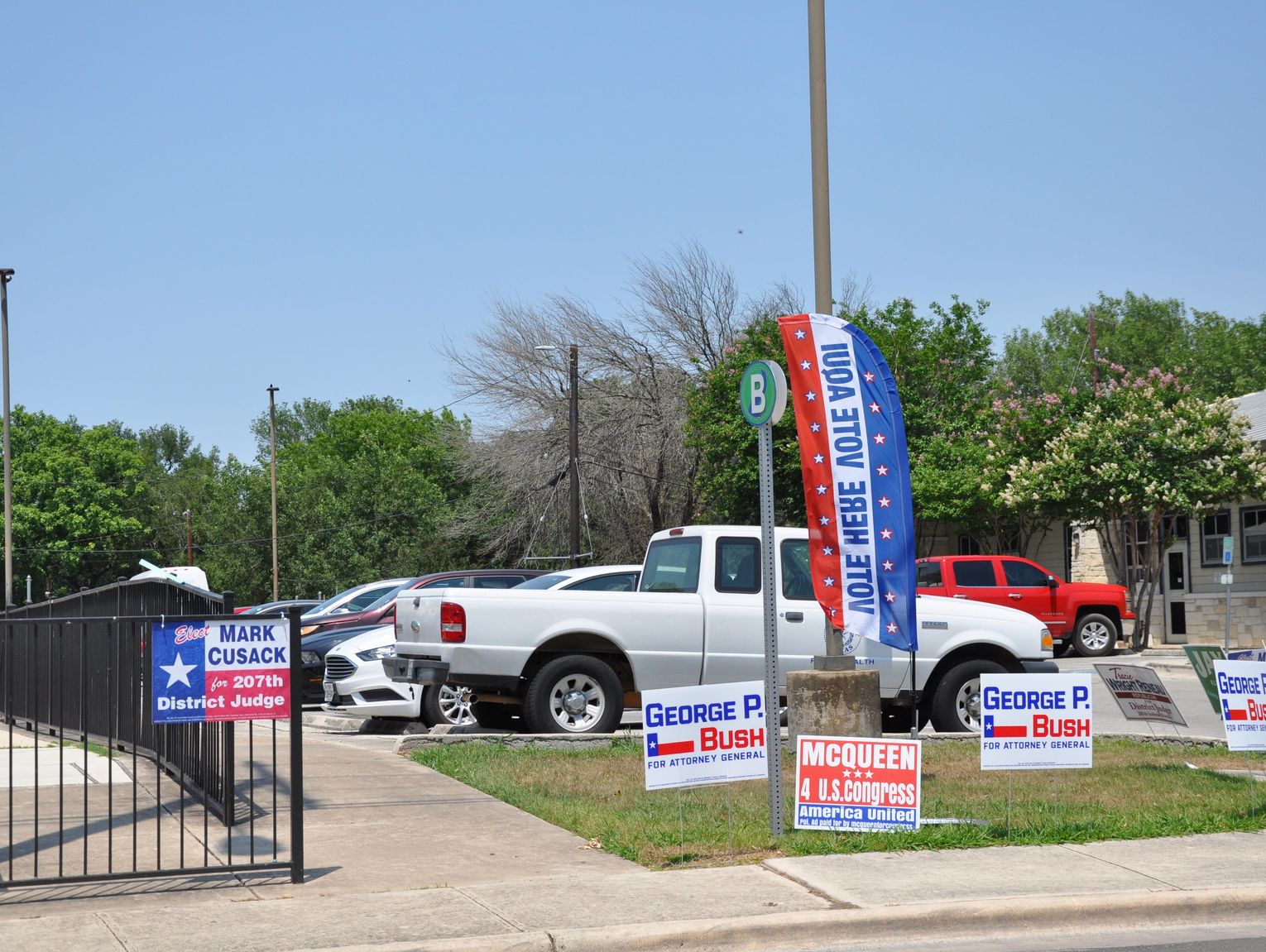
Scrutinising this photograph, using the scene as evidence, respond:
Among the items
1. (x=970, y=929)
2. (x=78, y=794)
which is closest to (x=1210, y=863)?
(x=970, y=929)

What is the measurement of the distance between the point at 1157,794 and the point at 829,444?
3.53 m

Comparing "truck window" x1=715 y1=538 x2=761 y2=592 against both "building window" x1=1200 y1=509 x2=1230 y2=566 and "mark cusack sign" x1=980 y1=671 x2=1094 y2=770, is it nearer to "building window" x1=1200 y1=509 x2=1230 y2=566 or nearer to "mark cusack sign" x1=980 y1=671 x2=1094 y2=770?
"mark cusack sign" x1=980 y1=671 x2=1094 y2=770

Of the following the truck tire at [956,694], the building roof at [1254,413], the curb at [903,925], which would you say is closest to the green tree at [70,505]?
the building roof at [1254,413]

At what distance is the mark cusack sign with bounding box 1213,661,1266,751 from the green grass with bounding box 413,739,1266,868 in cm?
51

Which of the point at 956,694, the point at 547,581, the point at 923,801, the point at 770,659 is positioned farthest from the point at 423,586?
the point at 770,659

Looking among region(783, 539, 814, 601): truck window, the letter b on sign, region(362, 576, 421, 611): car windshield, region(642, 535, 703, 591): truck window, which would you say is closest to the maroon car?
region(362, 576, 421, 611): car windshield

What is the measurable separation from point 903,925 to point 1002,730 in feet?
7.73

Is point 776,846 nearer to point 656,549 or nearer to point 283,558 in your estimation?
point 656,549

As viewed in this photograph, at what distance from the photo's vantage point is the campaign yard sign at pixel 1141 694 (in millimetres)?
11414

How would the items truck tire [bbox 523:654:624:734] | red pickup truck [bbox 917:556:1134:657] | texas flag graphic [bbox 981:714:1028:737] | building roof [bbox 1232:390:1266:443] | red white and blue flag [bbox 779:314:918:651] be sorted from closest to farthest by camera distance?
texas flag graphic [bbox 981:714:1028:737] < red white and blue flag [bbox 779:314:918:651] < truck tire [bbox 523:654:624:734] < red pickup truck [bbox 917:556:1134:657] < building roof [bbox 1232:390:1266:443]

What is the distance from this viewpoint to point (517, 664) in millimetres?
12484

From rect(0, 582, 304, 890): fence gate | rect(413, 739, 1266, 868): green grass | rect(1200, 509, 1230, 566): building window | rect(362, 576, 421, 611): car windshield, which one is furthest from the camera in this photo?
rect(1200, 509, 1230, 566): building window

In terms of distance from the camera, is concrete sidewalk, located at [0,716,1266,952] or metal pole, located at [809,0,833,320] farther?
metal pole, located at [809,0,833,320]

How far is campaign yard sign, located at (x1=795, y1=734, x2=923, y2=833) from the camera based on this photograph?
27.0 ft
